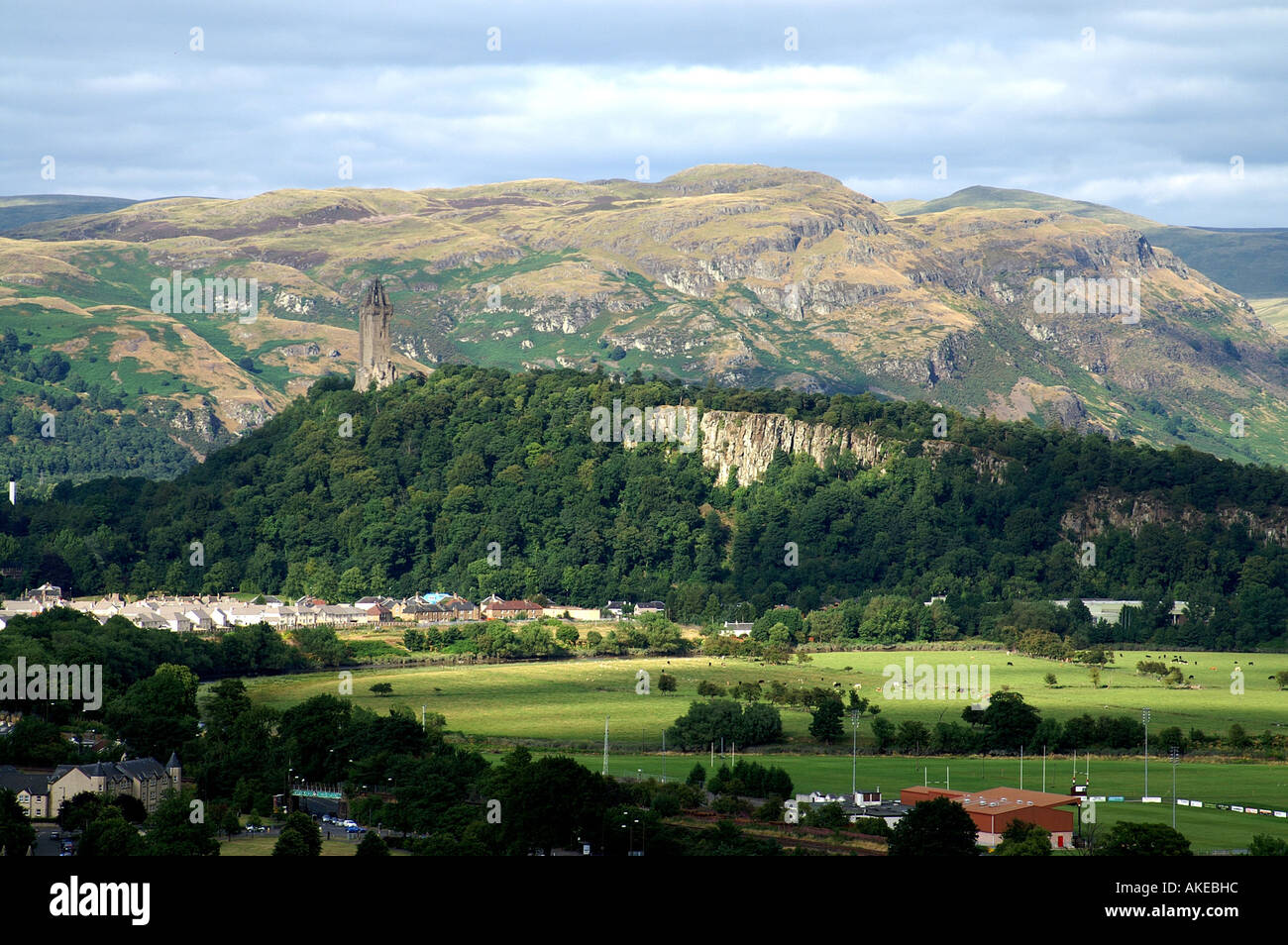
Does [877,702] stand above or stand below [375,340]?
below

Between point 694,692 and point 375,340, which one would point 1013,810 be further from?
point 375,340

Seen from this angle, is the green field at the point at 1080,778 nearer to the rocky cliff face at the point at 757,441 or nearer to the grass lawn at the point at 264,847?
the grass lawn at the point at 264,847

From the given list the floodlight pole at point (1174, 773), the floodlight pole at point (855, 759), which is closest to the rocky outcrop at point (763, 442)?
the floodlight pole at point (855, 759)

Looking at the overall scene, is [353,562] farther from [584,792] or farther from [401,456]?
[584,792]

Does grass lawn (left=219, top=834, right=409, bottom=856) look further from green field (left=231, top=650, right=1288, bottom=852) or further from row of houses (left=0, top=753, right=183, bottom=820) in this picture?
green field (left=231, top=650, right=1288, bottom=852)

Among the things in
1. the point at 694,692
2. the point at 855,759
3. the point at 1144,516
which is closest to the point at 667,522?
the point at 1144,516

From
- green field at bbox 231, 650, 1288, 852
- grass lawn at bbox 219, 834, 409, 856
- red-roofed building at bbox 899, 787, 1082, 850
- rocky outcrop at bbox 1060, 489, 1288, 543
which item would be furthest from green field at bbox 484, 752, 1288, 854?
rocky outcrop at bbox 1060, 489, 1288, 543

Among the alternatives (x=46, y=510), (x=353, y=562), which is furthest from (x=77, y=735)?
(x=46, y=510)
